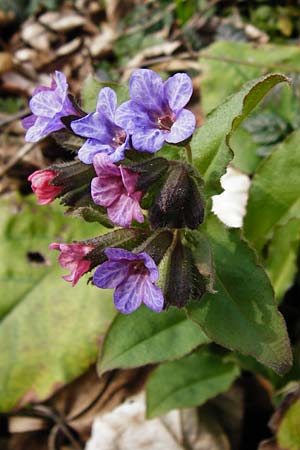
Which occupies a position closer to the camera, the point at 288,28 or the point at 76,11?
the point at 288,28

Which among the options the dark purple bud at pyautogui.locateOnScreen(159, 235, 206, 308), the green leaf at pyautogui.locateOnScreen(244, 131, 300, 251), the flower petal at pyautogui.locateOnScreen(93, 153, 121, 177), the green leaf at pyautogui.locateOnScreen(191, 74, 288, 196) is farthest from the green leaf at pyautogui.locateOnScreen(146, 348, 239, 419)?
the flower petal at pyautogui.locateOnScreen(93, 153, 121, 177)

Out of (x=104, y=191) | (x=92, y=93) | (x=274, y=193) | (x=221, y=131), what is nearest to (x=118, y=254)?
(x=104, y=191)

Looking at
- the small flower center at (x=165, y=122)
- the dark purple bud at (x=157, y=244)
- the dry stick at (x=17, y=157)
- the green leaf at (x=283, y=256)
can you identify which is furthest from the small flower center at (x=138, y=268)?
the dry stick at (x=17, y=157)

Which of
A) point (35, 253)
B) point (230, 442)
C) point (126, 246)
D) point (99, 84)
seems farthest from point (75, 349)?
point (99, 84)

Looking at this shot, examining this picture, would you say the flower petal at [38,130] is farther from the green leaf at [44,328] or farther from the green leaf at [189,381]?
the green leaf at [189,381]

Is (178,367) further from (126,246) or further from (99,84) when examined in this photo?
(99,84)

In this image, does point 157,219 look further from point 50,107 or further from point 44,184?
point 50,107

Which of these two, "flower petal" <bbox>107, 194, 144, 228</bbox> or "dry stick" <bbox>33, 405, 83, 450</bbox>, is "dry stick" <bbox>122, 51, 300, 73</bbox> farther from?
"dry stick" <bbox>33, 405, 83, 450</bbox>
